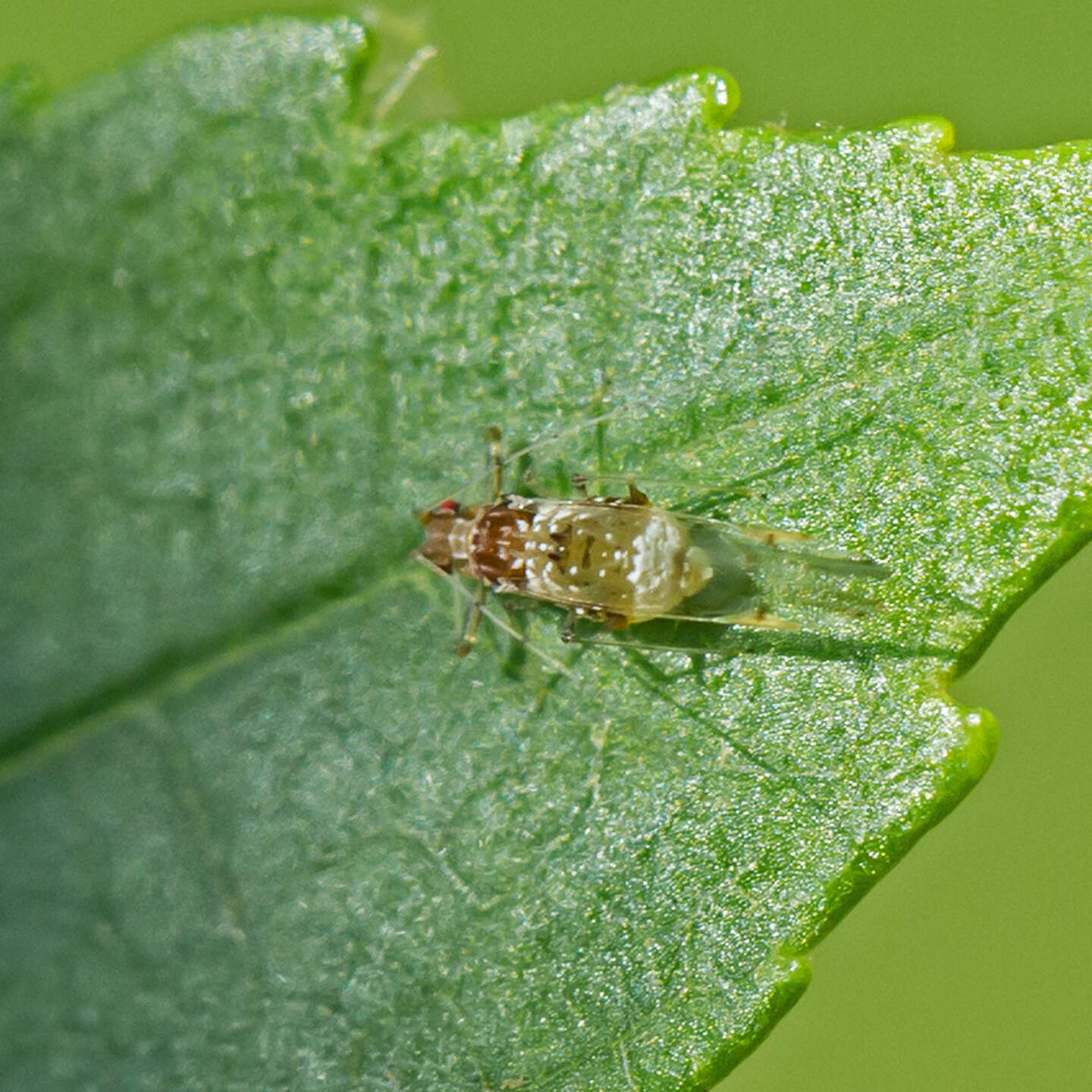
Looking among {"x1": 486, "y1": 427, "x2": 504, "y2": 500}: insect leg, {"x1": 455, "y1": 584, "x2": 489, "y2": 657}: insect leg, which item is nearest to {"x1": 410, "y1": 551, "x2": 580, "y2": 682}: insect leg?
{"x1": 455, "y1": 584, "x2": 489, "y2": 657}: insect leg

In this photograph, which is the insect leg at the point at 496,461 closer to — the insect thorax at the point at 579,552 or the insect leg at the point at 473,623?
the insect thorax at the point at 579,552

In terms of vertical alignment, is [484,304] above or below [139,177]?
below

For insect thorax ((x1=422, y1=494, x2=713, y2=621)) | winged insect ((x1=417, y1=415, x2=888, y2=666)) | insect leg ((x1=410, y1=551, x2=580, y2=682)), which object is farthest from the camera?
insect leg ((x1=410, y1=551, x2=580, y2=682))

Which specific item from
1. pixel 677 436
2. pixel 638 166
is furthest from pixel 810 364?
pixel 638 166

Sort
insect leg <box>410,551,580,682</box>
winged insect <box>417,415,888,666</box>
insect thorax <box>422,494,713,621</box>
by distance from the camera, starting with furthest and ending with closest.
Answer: insect leg <box>410,551,580,682</box>, insect thorax <box>422,494,713,621</box>, winged insect <box>417,415,888,666</box>

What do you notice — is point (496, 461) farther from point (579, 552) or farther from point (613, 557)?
point (613, 557)

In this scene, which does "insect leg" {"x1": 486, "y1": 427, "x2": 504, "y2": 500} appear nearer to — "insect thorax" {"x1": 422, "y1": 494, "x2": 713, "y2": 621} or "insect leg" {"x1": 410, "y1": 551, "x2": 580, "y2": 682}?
"insect thorax" {"x1": 422, "y1": 494, "x2": 713, "y2": 621}

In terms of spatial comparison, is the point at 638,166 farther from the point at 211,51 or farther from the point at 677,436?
the point at 211,51

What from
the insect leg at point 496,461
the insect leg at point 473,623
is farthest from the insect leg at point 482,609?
the insect leg at point 496,461
